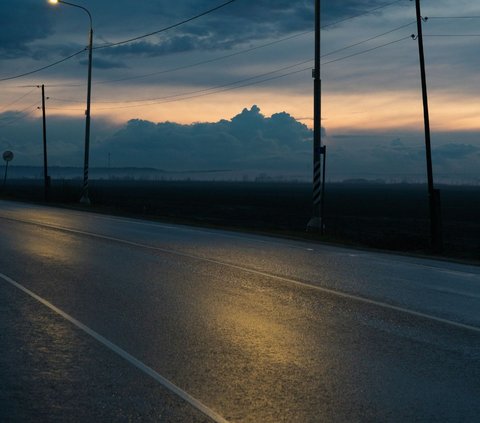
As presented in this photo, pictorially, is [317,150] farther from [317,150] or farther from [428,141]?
[428,141]

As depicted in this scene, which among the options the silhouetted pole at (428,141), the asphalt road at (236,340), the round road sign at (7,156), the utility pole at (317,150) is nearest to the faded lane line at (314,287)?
the asphalt road at (236,340)

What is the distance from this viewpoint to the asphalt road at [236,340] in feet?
17.2

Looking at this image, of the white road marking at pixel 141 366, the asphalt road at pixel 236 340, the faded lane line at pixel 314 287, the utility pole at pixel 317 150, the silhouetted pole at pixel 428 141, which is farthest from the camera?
the utility pole at pixel 317 150

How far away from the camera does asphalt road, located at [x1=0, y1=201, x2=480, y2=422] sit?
524 centimetres

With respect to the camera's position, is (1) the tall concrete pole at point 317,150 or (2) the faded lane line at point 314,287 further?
(1) the tall concrete pole at point 317,150

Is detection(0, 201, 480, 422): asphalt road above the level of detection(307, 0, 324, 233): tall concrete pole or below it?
below

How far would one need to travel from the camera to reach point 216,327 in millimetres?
7984

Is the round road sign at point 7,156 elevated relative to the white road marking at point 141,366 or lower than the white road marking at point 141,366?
elevated

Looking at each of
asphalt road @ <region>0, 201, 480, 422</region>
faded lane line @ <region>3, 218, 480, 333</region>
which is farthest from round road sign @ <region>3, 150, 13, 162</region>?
asphalt road @ <region>0, 201, 480, 422</region>

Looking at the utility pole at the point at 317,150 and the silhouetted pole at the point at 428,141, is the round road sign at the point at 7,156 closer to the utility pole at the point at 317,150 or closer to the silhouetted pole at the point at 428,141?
the utility pole at the point at 317,150

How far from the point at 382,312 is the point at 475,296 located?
7.49ft

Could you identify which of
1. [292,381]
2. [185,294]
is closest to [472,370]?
[292,381]

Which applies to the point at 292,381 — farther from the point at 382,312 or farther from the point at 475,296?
the point at 475,296

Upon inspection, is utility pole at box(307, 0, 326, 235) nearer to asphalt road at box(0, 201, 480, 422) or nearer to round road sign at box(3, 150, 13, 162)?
asphalt road at box(0, 201, 480, 422)
